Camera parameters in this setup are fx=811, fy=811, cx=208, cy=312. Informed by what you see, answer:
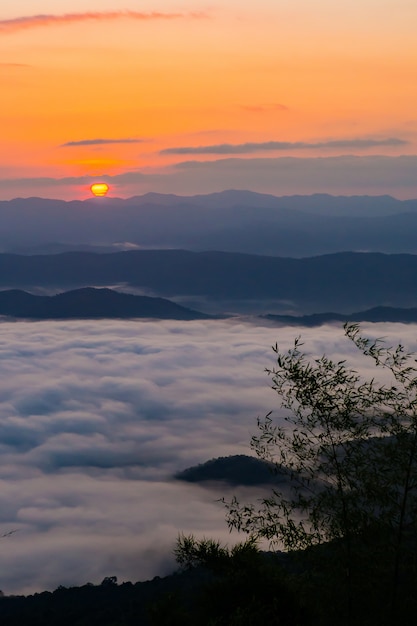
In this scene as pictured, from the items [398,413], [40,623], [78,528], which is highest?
[78,528]

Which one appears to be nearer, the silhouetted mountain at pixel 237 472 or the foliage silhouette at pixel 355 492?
the foliage silhouette at pixel 355 492

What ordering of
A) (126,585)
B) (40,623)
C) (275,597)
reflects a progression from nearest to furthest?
(275,597), (40,623), (126,585)

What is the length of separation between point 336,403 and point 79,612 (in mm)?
62245

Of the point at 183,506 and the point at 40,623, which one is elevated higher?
the point at 183,506

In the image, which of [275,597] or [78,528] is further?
[78,528]

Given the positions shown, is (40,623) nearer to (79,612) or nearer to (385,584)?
(79,612)

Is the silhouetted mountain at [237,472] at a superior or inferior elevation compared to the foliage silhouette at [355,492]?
superior

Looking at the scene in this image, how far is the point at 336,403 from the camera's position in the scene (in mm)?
29250

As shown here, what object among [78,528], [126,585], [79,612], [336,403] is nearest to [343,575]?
[336,403]

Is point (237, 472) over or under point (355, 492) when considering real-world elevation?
over

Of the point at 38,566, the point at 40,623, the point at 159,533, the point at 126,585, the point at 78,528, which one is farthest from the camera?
the point at 78,528

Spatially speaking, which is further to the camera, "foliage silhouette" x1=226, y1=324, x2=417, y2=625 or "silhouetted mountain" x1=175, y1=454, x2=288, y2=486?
"silhouetted mountain" x1=175, y1=454, x2=288, y2=486

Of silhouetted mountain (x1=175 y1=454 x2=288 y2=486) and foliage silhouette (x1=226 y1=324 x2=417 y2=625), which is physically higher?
silhouetted mountain (x1=175 y1=454 x2=288 y2=486)

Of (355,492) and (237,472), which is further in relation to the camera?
(237,472)
